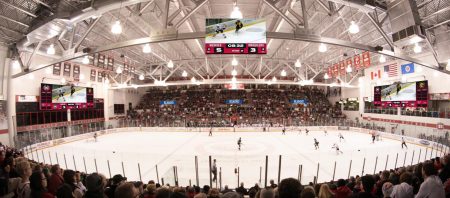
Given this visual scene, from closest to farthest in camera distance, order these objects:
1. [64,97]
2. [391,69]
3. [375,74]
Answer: [64,97] → [391,69] → [375,74]

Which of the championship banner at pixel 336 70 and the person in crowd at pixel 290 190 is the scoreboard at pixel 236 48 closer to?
the person in crowd at pixel 290 190

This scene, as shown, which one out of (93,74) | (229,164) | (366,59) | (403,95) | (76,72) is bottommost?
(229,164)

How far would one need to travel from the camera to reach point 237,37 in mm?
7910

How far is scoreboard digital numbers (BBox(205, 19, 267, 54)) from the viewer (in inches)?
311

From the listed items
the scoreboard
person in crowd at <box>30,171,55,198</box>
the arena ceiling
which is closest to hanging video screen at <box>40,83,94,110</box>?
the arena ceiling

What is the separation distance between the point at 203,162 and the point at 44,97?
59.7 ft

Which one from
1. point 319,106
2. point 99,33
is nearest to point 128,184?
point 99,33

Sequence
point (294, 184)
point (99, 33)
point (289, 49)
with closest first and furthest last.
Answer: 1. point (294, 184)
2. point (99, 33)
3. point (289, 49)

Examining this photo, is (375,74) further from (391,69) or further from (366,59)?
(366,59)

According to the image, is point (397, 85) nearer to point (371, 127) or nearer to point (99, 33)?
point (371, 127)

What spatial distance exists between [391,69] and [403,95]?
5.74m

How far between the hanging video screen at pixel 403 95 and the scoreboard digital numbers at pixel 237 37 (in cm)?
2126

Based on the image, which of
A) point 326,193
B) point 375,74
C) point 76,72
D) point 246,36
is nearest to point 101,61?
point 76,72

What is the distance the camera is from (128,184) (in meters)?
2.71
